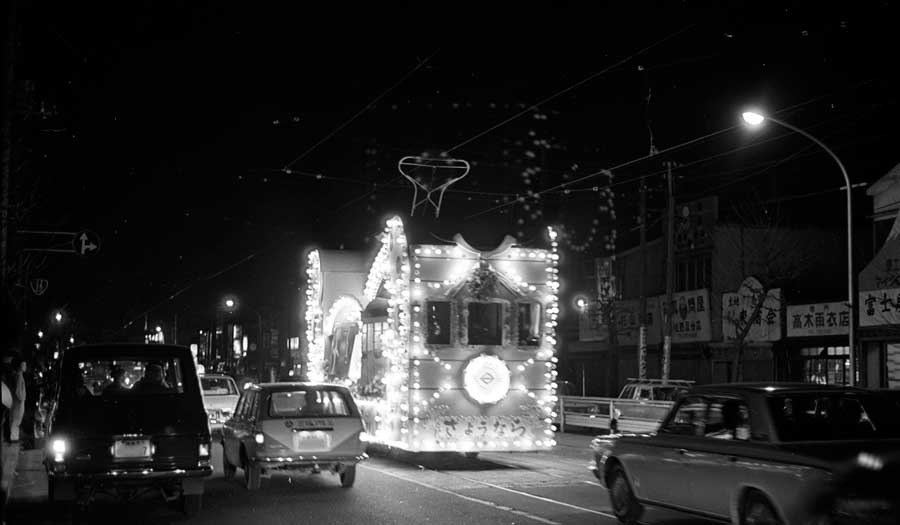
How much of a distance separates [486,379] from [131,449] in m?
6.70

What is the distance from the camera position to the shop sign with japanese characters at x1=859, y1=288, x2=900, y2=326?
2561 centimetres

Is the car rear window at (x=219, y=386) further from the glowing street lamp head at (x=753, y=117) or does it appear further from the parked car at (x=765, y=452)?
the parked car at (x=765, y=452)

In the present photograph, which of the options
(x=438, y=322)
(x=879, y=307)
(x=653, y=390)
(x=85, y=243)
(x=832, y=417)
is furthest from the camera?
(x=653, y=390)

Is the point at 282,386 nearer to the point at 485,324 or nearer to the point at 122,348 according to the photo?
the point at 122,348

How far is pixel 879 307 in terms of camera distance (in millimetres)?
26156

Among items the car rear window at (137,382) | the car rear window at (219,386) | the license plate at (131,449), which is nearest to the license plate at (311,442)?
the car rear window at (137,382)

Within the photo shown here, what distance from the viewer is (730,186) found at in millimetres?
41344

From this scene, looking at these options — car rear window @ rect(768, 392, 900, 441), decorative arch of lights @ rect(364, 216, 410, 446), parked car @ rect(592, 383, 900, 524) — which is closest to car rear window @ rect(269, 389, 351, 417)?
decorative arch of lights @ rect(364, 216, 410, 446)

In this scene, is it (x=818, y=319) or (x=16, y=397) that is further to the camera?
(x=818, y=319)

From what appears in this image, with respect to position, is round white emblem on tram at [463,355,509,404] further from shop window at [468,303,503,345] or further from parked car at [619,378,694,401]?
parked car at [619,378,694,401]

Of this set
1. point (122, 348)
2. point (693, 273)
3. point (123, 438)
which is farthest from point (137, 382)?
point (693, 273)

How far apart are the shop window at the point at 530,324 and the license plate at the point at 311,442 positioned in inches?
170

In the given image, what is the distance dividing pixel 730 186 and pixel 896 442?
34.1 metres

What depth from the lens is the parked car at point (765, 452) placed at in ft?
26.3
